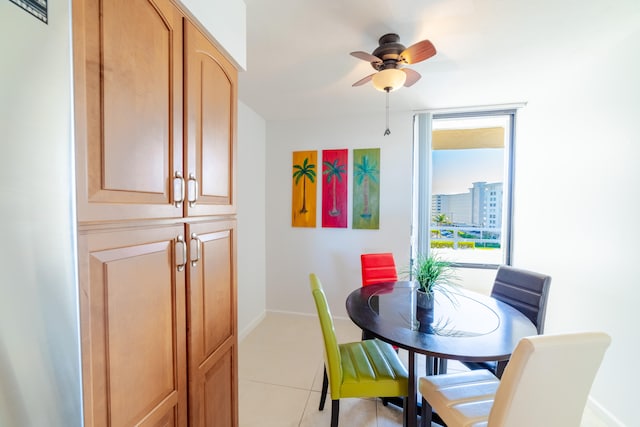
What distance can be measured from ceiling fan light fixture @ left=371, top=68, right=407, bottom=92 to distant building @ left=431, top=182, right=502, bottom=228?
1.80 meters

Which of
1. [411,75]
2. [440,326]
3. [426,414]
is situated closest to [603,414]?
[426,414]

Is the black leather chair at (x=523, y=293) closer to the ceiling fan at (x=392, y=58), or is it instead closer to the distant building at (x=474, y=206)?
the distant building at (x=474, y=206)

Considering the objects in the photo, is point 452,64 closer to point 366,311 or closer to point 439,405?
point 366,311

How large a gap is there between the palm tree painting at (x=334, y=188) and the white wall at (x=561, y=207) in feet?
0.39

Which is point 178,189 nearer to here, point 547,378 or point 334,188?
point 547,378

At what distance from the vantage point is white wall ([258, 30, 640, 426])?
5.42 feet

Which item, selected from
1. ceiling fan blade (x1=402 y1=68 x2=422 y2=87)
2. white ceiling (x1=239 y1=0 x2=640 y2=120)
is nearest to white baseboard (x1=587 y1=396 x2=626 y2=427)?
white ceiling (x1=239 y1=0 x2=640 y2=120)

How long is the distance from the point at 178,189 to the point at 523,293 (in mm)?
2307

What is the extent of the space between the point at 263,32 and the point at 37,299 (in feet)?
5.86

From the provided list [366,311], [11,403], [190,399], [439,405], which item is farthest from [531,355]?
[11,403]

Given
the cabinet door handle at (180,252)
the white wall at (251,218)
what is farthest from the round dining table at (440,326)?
the white wall at (251,218)

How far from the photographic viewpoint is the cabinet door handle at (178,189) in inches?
36.2

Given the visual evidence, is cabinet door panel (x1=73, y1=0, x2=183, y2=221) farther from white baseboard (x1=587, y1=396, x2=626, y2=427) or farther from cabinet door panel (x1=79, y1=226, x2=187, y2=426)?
white baseboard (x1=587, y1=396, x2=626, y2=427)

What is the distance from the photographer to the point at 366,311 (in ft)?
5.16
